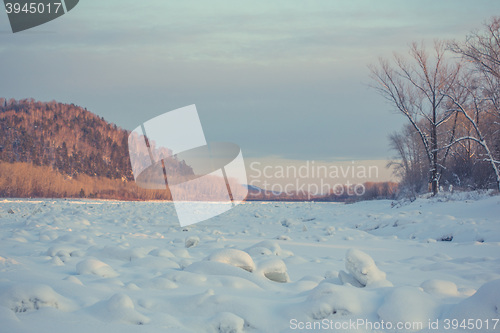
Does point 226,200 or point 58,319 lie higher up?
point 58,319

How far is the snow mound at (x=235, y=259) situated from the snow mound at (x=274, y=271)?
12cm

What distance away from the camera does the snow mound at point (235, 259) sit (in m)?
4.29

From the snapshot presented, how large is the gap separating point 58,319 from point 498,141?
2699 centimetres

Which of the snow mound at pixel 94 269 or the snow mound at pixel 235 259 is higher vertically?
the snow mound at pixel 94 269

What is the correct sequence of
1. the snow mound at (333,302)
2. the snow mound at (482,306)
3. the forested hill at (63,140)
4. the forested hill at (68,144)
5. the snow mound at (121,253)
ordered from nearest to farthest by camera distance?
the snow mound at (482,306), the snow mound at (333,302), the snow mound at (121,253), the forested hill at (68,144), the forested hill at (63,140)

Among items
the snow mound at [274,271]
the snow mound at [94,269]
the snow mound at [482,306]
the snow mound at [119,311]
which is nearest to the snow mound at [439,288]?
the snow mound at [482,306]

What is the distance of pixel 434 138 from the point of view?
20.1 meters

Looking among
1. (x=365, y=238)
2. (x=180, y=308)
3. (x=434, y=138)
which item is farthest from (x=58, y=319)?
(x=434, y=138)

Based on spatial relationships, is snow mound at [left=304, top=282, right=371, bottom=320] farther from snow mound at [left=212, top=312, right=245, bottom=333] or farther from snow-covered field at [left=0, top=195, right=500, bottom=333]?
snow mound at [left=212, top=312, right=245, bottom=333]

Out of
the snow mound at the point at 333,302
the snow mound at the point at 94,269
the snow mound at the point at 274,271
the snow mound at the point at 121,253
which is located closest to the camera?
the snow mound at the point at 333,302

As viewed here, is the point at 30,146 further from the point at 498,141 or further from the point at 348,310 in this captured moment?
the point at 348,310

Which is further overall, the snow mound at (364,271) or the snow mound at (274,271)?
the snow mound at (274,271)

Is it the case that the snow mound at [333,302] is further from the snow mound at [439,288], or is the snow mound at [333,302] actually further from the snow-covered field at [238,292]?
the snow mound at [439,288]

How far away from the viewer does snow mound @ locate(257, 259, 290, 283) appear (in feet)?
13.8
